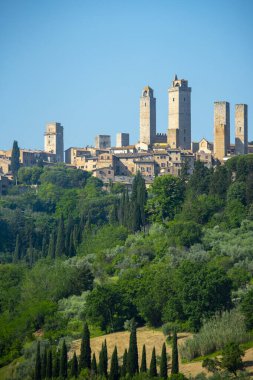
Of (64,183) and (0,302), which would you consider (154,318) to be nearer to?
(0,302)

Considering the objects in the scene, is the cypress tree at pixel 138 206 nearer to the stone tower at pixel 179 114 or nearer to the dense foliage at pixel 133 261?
the dense foliage at pixel 133 261

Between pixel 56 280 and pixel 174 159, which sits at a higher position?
pixel 174 159

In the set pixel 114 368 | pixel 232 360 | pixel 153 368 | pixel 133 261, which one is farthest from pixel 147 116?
pixel 153 368

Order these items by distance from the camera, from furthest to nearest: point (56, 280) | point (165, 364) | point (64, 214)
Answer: point (64, 214) → point (56, 280) → point (165, 364)

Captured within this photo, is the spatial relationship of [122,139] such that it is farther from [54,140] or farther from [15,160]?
[15,160]

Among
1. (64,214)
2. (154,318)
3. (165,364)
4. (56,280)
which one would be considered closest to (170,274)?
(154,318)

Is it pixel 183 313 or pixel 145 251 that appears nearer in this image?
pixel 183 313

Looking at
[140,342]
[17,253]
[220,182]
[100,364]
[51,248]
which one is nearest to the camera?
[100,364]
